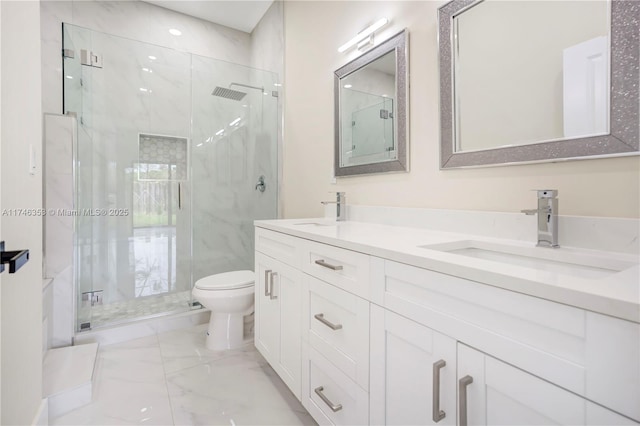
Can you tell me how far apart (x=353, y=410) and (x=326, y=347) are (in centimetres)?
22

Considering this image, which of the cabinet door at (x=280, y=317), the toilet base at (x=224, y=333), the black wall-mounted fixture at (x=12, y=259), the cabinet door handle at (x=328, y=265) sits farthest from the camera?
the toilet base at (x=224, y=333)

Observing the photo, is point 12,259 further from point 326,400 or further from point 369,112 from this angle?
point 369,112

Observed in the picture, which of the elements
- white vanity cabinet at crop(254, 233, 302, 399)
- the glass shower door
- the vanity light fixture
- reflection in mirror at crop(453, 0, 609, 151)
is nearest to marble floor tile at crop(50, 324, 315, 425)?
white vanity cabinet at crop(254, 233, 302, 399)

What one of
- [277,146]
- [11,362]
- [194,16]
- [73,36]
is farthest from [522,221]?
[194,16]

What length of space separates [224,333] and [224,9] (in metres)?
2.93

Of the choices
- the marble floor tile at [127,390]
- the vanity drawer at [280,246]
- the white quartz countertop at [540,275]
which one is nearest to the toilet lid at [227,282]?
the vanity drawer at [280,246]

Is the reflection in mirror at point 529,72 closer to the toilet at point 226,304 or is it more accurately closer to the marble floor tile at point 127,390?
the toilet at point 226,304

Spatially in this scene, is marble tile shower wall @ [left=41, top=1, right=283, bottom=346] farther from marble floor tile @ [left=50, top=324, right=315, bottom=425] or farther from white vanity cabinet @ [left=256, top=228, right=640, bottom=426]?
white vanity cabinet @ [left=256, top=228, right=640, bottom=426]

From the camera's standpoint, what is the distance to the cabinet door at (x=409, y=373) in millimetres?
717

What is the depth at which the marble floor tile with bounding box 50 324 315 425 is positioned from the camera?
140 cm

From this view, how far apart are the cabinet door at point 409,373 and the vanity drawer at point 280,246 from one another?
525mm

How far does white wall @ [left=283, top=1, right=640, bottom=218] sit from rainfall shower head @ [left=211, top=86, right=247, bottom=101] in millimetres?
451

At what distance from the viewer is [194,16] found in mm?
3021

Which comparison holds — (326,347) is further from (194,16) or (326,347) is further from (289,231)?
(194,16)
